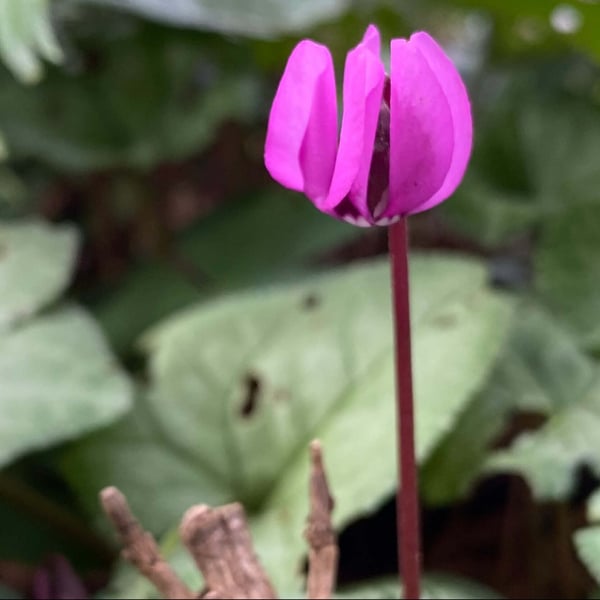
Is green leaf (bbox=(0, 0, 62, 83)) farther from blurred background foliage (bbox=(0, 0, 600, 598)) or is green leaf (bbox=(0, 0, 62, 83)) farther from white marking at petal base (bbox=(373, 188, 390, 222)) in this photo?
white marking at petal base (bbox=(373, 188, 390, 222))

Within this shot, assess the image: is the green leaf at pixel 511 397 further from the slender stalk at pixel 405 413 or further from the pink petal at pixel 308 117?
the pink petal at pixel 308 117

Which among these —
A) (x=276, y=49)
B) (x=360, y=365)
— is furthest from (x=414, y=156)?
(x=276, y=49)

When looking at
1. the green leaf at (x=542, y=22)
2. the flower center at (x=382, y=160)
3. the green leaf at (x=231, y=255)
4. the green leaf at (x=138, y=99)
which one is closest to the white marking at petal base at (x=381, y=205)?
the flower center at (x=382, y=160)

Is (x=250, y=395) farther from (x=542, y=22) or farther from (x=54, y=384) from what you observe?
(x=542, y=22)

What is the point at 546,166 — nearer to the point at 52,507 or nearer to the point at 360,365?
the point at 360,365

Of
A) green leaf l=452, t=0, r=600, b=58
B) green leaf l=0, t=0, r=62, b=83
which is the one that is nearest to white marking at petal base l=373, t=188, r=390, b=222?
green leaf l=0, t=0, r=62, b=83

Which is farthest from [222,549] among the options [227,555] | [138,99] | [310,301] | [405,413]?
[138,99]
